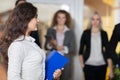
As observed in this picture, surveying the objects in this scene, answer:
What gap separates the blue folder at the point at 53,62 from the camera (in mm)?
2434

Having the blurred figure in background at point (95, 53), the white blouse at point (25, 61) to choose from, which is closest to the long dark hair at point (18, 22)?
the white blouse at point (25, 61)

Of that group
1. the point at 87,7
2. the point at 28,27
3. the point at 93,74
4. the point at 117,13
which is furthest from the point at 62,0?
the point at 28,27

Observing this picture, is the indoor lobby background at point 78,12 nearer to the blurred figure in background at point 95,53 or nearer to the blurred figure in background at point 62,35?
the blurred figure in background at point 62,35

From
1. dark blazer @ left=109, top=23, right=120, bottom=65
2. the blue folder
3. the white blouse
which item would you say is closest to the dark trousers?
dark blazer @ left=109, top=23, right=120, bottom=65

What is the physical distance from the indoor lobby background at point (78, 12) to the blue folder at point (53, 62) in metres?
3.28

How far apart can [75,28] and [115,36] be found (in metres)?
2.48

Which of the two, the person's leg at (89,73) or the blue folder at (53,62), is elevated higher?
the blue folder at (53,62)

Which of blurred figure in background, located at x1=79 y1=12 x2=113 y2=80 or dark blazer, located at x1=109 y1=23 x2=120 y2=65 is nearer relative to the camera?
dark blazer, located at x1=109 y1=23 x2=120 y2=65

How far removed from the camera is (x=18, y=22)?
228 centimetres

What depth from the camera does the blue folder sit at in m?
2.43

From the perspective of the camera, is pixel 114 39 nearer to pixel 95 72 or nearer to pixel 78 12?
pixel 95 72

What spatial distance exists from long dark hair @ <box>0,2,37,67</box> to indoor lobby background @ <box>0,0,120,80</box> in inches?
134

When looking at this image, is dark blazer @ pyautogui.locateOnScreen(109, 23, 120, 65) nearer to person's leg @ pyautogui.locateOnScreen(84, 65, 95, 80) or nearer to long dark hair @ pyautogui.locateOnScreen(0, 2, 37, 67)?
long dark hair @ pyautogui.locateOnScreen(0, 2, 37, 67)

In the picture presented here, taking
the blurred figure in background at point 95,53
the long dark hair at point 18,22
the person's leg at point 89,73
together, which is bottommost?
the person's leg at point 89,73
